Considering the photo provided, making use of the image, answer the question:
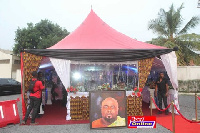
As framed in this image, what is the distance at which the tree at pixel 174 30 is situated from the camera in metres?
17.8

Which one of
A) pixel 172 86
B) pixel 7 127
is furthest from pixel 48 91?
pixel 172 86

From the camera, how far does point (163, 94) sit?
7477 mm

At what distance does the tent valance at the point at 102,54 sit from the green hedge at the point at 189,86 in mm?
10505

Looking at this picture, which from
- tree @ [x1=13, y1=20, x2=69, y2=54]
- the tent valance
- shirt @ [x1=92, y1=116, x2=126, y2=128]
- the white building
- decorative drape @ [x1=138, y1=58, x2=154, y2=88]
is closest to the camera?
shirt @ [x1=92, y1=116, x2=126, y2=128]

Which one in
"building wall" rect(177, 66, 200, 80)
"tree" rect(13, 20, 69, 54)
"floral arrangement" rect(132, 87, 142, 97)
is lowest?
"floral arrangement" rect(132, 87, 142, 97)

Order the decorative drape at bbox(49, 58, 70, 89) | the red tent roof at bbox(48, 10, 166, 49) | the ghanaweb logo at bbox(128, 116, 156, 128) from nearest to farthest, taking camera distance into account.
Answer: the ghanaweb logo at bbox(128, 116, 156, 128) → the decorative drape at bbox(49, 58, 70, 89) → the red tent roof at bbox(48, 10, 166, 49)

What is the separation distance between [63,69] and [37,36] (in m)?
18.6

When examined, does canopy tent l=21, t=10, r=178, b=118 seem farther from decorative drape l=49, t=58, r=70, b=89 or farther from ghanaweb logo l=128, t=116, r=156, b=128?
ghanaweb logo l=128, t=116, r=156, b=128

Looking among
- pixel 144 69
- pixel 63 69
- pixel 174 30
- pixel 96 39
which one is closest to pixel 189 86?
pixel 174 30

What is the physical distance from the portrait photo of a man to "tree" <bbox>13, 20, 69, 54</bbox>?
61.0ft

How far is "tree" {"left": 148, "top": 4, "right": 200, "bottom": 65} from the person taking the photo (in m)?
17.8

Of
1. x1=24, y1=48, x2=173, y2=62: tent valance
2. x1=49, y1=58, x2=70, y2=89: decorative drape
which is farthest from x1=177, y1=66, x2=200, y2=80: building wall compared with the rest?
x1=49, y1=58, x2=70, y2=89: decorative drape

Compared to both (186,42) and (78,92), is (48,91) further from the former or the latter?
(186,42)

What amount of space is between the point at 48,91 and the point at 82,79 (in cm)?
355
